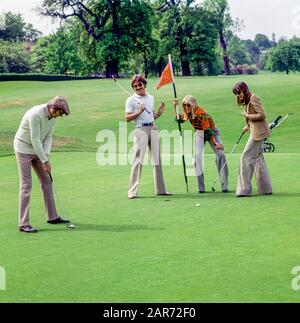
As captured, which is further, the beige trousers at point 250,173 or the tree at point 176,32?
the tree at point 176,32

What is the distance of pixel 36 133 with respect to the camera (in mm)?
11492

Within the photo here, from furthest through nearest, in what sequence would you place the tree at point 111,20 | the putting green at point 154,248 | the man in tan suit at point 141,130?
the tree at point 111,20 < the man in tan suit at point 141,130 < the putting green at point 154,248

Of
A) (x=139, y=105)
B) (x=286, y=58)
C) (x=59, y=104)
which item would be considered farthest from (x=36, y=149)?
(x=286, y=58)

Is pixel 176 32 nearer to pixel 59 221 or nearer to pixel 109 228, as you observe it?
pixel 59 221

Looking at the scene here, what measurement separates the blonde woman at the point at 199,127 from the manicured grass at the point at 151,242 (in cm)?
48

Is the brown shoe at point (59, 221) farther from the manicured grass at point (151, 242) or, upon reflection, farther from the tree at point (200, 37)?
the tree at point (200, 37)

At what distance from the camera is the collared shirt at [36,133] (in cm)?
1147

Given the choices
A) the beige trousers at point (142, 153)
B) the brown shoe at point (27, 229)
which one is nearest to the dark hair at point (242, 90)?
the beige trousers at point (142, 153)

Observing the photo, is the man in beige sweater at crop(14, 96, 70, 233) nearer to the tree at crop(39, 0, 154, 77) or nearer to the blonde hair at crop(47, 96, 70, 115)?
the blonde hair at crop(47, 96, 70, 115)

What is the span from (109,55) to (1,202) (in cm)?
6713

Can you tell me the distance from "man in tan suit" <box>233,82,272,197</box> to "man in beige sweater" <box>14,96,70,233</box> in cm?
386

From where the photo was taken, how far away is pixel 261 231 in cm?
1086

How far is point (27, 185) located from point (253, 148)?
4726mm
